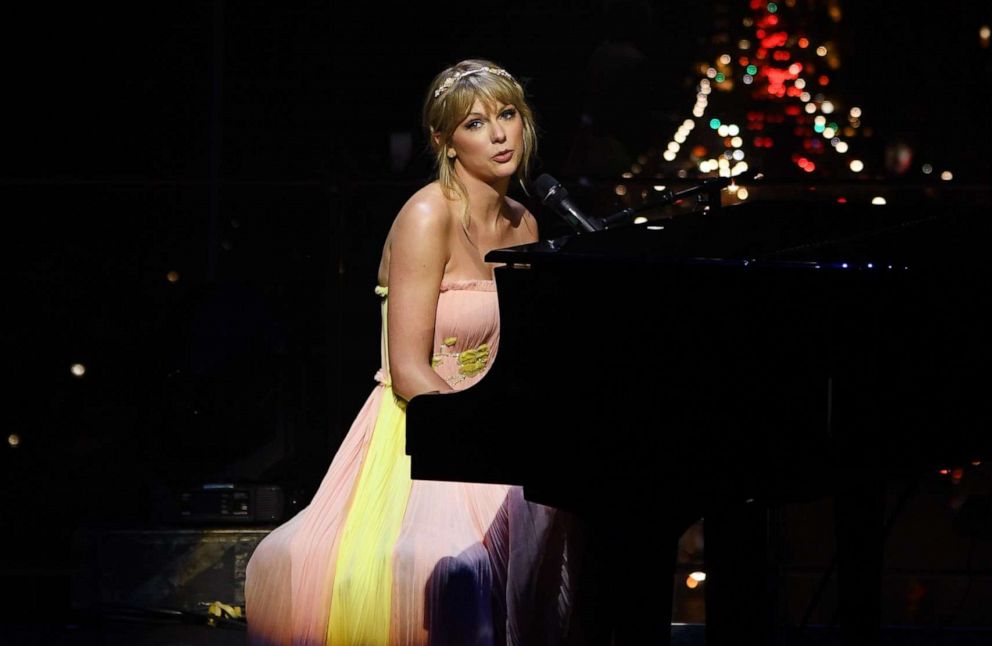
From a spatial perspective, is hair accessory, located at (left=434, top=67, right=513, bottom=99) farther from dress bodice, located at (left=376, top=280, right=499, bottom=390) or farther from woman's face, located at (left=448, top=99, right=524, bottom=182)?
dress bodice, located at (left=376, top=280, right=499, bottom=390)

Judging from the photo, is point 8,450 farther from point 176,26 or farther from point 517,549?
point 517,549

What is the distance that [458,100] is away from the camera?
9.46 ft

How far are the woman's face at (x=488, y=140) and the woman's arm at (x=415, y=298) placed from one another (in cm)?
15

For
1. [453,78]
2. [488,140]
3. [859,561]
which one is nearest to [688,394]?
[859,561]

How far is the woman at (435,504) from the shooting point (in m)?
2.71

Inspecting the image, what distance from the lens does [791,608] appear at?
4.20 meters

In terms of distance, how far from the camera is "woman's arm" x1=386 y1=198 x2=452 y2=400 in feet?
9.16

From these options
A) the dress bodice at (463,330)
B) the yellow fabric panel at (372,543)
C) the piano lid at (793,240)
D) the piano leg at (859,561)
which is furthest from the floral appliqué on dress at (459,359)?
the piano leg at (859,561)

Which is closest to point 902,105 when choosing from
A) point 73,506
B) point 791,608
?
point 791,608

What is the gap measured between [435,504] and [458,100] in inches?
34.5

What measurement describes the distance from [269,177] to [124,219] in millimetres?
493

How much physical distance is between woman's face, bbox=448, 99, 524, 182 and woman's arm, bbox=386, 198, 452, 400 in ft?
0.50

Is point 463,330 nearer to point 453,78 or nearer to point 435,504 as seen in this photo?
point 435,504

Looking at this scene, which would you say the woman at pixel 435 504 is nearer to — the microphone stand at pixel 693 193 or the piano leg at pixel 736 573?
the microphone stand at pixel 693 193
